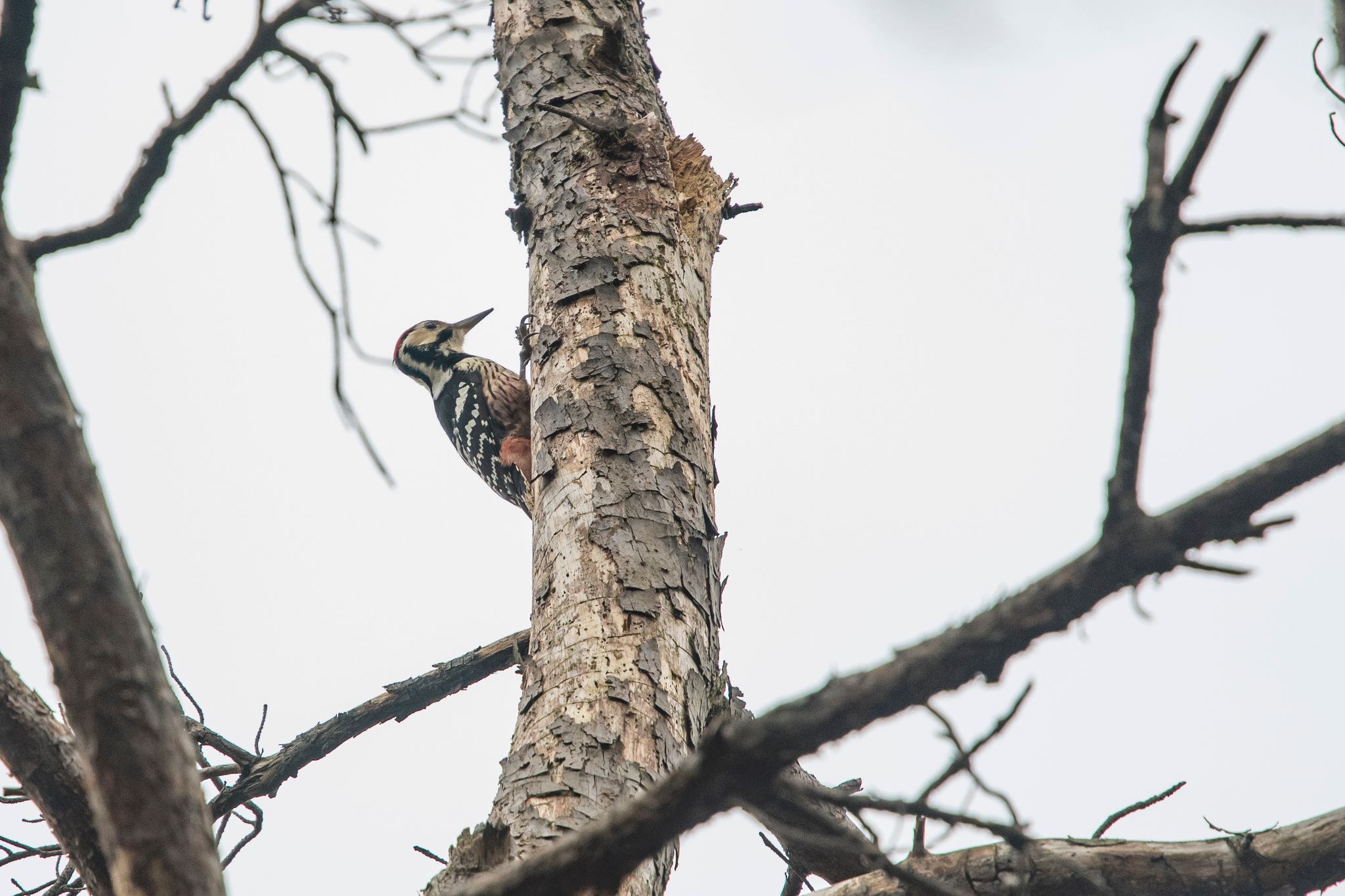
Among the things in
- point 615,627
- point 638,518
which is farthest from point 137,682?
point 638,518

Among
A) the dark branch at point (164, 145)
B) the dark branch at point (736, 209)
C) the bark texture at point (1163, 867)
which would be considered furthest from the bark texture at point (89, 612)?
the dark branch at point (736, 209)

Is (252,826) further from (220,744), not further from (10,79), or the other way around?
(10,79)

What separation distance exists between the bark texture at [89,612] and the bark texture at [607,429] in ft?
2.62

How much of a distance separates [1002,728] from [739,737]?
410 mm

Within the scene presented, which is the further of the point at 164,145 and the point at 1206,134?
the point at 164,145

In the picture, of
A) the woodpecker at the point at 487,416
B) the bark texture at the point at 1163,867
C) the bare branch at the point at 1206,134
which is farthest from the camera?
the woodpecker at the point at 487,416

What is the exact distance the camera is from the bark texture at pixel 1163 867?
6.91 feet

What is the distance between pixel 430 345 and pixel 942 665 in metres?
5.14

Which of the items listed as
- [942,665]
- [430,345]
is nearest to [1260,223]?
[942,665]

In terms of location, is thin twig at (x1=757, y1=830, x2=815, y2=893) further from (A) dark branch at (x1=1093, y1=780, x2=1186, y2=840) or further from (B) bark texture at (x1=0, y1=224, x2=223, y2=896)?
(B) bark texture at (x1=0, y1=224, x2=223, y2=896)

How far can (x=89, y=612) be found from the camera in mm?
1106

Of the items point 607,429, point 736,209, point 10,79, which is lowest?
point 10,79

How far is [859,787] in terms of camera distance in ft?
9.43

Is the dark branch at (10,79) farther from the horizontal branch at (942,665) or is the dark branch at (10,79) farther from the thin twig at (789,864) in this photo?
the thin twig at (789,864)
